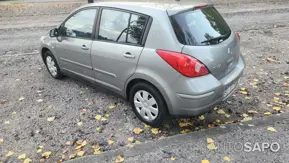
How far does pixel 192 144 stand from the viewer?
3490 millimetres

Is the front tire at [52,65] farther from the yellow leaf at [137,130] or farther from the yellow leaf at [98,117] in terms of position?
the yellow leaf at [137,130]

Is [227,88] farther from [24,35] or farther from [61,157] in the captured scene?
[24,35]

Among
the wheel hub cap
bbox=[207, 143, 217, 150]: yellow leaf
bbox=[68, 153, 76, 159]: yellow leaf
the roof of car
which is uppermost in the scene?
the roof of car

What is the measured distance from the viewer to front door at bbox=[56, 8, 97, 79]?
4.61 m

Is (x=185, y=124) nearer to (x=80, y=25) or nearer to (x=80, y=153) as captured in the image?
(x=80, y=153)

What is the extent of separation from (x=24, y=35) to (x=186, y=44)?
813 centimetres

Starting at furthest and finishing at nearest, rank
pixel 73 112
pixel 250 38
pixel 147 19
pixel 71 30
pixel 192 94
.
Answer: pixel 250 38 → pixel 71 30 → pixel 73 112 → pixel 147 19 → pixel 192 94

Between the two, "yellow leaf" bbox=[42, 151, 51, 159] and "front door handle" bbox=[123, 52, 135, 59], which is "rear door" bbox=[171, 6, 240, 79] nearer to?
"front door handle" bbox=[123, 52, 135, 59]

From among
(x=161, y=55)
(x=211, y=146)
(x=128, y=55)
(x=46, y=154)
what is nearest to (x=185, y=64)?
(x=161, y=55)

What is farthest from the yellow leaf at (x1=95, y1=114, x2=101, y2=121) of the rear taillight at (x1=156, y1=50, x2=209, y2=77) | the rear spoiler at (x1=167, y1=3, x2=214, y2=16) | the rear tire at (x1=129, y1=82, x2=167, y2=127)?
the rear spoiler at (x1=167, y1=3, x2=214, y2=16)

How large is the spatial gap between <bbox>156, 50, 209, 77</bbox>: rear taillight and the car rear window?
0.69 ft

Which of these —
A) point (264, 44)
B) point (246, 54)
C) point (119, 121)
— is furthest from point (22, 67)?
point (264, 44)

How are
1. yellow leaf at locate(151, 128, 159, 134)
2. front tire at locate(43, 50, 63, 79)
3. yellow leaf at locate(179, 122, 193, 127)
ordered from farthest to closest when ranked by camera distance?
front tire at locate(43, 50, 63, 79), yellow leaf at locate(179, 122, 193, 127), yellow leaf at locate(151, 128, 159, 134)

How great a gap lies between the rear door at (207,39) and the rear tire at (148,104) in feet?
2.46
